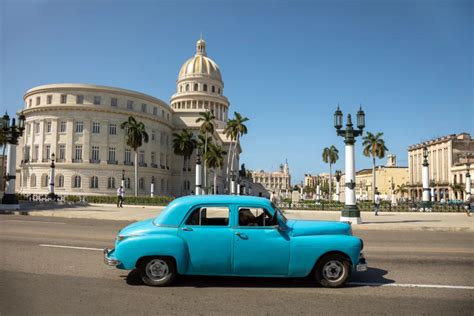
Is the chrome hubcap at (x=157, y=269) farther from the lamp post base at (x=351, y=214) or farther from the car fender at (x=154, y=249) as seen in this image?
the lamp post base at (x=351, y=214)

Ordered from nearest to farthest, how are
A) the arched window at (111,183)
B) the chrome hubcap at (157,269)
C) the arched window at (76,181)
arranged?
the chrome hubcap at (157,269) → the arched window at (76,181) → the arched window at (111,183)

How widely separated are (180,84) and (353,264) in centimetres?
10425

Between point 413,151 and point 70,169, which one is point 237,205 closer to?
point 70,169

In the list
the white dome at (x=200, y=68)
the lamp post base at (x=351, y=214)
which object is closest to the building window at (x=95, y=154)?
the lamp post base at (x=351, y=214)

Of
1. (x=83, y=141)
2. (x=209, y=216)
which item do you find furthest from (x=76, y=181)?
(x=209, y=216)

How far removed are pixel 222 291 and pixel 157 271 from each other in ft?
3.97

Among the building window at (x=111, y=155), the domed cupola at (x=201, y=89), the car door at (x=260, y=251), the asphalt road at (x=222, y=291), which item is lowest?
the asphalt road at (x=222, y=291)

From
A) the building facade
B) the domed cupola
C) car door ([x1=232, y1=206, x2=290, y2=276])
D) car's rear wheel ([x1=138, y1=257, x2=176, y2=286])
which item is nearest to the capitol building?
the domed cupola

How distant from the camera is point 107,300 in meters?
5.54

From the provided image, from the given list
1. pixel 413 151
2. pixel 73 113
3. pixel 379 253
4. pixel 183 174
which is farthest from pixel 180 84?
pixel 379 253

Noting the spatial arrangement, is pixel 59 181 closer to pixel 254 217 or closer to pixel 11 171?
pixel 11 171

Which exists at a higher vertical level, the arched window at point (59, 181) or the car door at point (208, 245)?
the arched window at point (59, 181)

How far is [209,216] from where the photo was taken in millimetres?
6539

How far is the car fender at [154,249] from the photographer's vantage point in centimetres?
628
